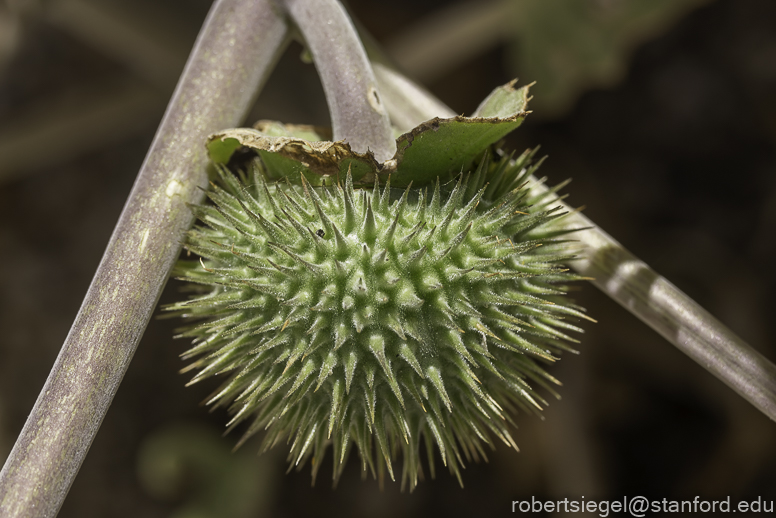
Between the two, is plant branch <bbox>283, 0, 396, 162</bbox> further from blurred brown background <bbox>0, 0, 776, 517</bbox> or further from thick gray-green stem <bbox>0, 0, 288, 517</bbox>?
blurred brown background <bbox>0, 0, 776, 517</bbox>

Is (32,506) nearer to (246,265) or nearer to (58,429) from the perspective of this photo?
(58,429)

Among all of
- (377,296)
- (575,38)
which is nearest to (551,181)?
(575,38)

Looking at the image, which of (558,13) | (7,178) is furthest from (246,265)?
(7,178)

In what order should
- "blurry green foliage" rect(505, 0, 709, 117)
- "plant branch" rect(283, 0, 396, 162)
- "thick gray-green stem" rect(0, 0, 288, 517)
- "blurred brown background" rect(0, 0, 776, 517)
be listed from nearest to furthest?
"thick gray-green stem" rect(0, 0, 288, 517), "plant branch" rect(283, 0, 396, 162), "blurry green foliage" rect(505, 0, 709, 117), "blurred brown background" rect(0, 0, 776, 517)

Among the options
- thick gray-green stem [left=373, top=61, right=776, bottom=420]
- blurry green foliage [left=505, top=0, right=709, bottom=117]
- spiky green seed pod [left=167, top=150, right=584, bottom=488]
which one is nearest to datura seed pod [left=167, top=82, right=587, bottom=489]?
spiky green seed pod [left=167, top=150, right=584, bottom=488]

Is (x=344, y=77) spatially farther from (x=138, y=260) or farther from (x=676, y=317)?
(x=676, y=317)

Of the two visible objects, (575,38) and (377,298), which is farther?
(575,38)
